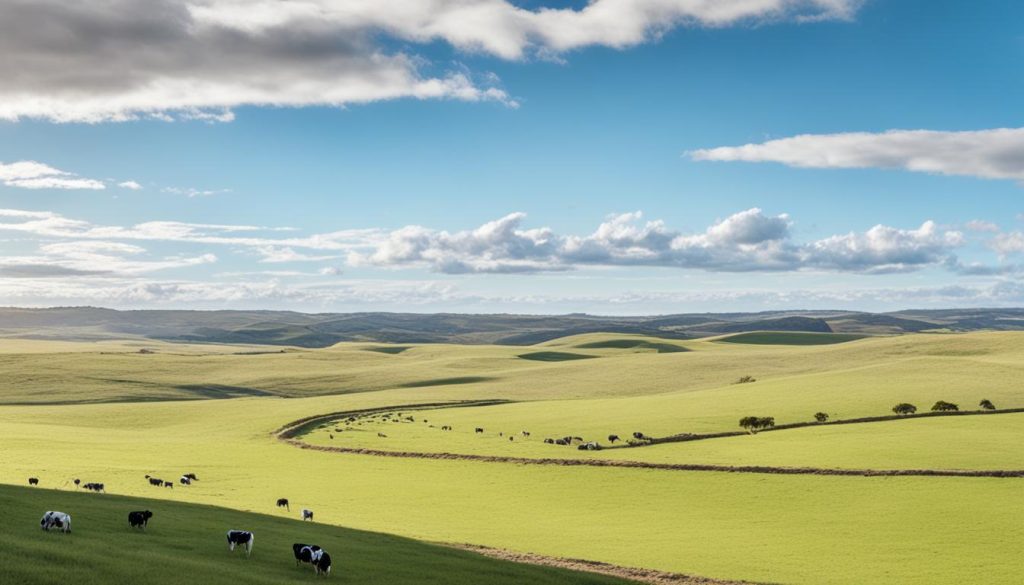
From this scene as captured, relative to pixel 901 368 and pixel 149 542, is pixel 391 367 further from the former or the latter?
pixel 149 542

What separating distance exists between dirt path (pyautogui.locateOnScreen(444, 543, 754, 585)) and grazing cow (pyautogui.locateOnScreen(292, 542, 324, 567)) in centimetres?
915

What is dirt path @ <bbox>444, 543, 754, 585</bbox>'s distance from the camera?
30391 mm

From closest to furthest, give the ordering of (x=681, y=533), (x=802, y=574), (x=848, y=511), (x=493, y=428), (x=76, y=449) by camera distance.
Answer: (x=802, y=574), (x=681, y=533), (x=848, y=511), (x=76, y=449), (x=493, y=428)

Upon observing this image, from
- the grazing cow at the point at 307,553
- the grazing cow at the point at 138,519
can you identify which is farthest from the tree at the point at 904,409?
the grazing cow at the point at 138,519

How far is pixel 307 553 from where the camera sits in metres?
25.7

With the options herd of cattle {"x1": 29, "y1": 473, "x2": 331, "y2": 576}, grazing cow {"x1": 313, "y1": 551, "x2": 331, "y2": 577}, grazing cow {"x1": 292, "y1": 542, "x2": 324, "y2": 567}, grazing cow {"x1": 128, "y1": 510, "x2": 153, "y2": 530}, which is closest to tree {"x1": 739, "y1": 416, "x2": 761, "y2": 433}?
herd of cattle {"x1": 29, "y1": 473, "x2": 331, "y2": 576}

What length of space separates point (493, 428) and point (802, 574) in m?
46.4

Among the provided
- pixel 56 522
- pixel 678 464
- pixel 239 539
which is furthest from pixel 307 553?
pixel 678 464

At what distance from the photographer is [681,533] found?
38562 millimetres

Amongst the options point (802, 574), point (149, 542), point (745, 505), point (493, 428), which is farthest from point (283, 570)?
point (493, 428)

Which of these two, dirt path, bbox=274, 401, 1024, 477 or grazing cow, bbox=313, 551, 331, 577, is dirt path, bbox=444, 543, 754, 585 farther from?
dirt path, bbox=274, 401, 1024, 477

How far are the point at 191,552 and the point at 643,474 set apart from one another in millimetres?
32557

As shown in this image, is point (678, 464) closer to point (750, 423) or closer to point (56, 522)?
point (750, 423)

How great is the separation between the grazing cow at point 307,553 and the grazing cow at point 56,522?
283 inches
